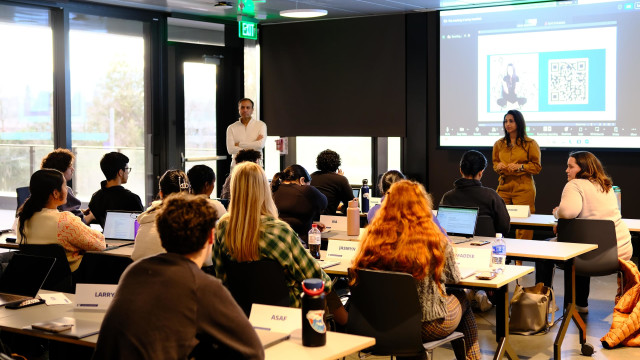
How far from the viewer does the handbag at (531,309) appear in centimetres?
526

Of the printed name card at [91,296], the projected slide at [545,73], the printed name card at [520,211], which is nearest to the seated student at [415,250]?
the printed name card at [91,296]

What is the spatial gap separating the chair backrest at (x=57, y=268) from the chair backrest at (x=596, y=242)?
136 inches

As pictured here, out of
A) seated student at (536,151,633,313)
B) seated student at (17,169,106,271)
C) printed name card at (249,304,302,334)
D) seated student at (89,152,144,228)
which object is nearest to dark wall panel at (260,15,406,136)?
seated student at (536,151,633,313)

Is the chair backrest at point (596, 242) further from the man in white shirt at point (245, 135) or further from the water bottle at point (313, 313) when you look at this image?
the man in white shirt at point (245, 135)

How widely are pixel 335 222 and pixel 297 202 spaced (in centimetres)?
62

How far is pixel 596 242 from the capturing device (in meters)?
5.52

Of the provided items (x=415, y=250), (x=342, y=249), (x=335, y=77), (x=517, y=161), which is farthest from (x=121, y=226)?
(x=335, y=77)

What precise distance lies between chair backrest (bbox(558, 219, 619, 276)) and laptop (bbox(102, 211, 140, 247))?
3.13 metres

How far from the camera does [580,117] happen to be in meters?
8.45

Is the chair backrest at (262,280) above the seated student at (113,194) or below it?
below

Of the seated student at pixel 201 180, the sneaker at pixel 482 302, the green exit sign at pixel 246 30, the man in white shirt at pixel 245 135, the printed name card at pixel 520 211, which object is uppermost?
the green exit sign at pixel 246 30

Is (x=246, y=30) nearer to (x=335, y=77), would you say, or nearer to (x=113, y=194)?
(x=335, y=77)

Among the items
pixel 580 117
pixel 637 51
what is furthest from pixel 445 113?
pixel 637 51

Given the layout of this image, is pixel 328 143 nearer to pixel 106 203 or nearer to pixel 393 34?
pixel 393 34
